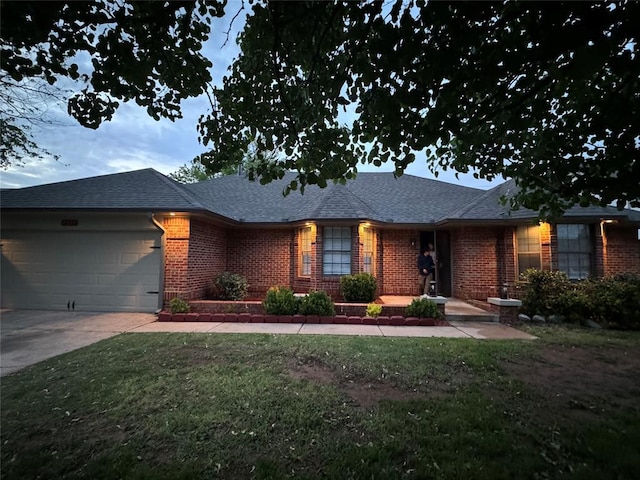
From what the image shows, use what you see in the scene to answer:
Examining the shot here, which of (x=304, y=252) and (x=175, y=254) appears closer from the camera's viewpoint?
(x=175, y=254)

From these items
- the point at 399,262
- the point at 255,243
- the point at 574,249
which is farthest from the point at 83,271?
the point at 574,249

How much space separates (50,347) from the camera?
19.2ft

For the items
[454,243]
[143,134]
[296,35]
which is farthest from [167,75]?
[143,134]

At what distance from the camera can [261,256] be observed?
12.2 metres

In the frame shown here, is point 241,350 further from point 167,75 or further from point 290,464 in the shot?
point 167,75

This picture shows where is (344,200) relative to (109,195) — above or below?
above

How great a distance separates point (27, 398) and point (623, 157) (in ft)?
25.0

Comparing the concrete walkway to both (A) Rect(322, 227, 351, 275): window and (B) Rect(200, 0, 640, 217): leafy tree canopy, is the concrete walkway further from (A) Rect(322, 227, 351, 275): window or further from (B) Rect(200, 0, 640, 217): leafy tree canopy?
(B) Rect(200, 0, 640, 217): leafy tree canopy

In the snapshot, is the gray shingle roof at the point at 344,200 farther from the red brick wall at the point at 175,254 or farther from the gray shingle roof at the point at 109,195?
the red brick wall at the point at 175,254

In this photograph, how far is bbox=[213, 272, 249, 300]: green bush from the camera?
10.2 m

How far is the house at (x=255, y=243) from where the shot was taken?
9359 mm

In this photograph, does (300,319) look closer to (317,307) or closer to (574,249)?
(317,307)

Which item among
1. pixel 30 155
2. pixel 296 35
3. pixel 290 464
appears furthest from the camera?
pixel 30 155

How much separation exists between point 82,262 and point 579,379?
12.2 metres
